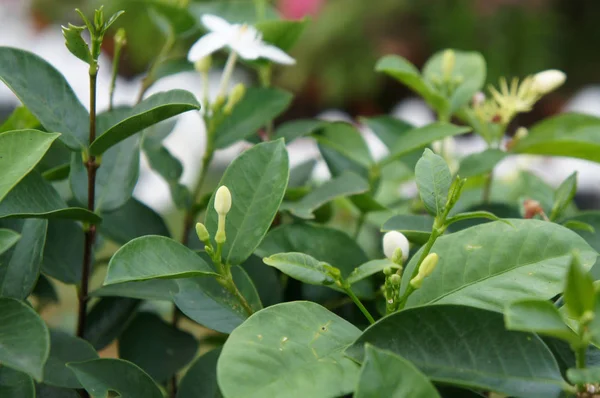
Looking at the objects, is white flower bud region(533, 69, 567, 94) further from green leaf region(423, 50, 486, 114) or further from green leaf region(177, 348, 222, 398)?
green leaf region(177, 348, 222, 398)

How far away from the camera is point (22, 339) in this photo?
0.93ft

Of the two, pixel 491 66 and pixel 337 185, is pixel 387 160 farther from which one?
pixel 491 66

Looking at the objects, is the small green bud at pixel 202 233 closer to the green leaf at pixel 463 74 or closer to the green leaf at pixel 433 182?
the green leaf at pixel 433 182

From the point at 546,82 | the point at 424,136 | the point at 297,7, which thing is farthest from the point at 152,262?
the point at 297,7

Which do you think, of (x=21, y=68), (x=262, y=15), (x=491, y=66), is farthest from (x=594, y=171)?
(x=491, y=66)

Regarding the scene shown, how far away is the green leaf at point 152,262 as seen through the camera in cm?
29

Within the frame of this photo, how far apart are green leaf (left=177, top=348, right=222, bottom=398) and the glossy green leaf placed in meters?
0.13

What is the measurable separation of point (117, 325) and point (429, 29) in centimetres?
358

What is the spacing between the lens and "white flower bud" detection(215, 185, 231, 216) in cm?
32

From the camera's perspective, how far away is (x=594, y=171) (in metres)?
1.66

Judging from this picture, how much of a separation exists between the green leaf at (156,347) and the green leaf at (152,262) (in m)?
0.12

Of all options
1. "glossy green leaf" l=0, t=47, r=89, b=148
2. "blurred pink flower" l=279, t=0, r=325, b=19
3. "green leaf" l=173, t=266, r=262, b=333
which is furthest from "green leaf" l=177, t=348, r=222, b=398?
"blurred pink flower" l=279, t=0, r=325, b=19

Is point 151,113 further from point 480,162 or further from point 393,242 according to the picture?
point 480,162

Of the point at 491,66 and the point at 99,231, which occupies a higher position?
the point at 99,231
